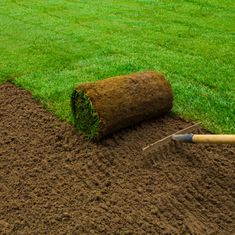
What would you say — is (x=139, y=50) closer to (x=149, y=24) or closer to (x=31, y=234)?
(x=149, y=24)

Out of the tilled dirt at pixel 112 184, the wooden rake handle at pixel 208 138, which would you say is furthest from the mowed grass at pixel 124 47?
the wooden rake handle at pixel 208 138

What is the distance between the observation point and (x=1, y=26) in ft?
34.7

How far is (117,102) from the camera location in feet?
18.1

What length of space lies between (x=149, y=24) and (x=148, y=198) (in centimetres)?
656

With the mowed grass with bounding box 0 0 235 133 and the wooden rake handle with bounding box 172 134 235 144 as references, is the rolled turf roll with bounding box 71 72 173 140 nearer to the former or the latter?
the mowed grass with bounding box 0 0 235 133

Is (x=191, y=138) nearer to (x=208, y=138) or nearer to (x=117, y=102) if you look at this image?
(x=208, y=138)

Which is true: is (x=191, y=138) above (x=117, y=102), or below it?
below

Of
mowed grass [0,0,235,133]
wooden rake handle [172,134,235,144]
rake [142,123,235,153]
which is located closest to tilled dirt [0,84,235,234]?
rake [142,123,235,153]

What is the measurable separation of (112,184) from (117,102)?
1140mm

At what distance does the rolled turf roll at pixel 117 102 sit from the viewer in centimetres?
542

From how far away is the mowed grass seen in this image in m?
6.79

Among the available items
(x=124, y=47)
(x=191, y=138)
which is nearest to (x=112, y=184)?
(x=191, y=138)

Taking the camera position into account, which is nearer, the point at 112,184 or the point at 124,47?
the point at 112,184

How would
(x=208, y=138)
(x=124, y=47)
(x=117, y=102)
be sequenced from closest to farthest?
(x=208, y=138) → (x=117, y=102) → (x=124, y=47)
